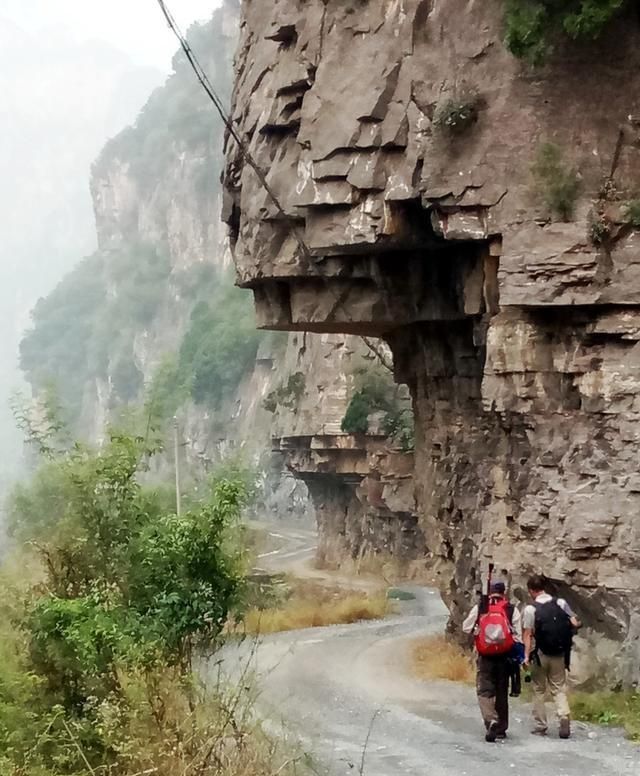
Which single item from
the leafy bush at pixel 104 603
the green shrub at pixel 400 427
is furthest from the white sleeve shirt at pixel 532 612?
the green shrub at pixel 400 427

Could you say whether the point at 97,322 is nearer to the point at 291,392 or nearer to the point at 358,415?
the point at 291,392

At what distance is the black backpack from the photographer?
9.24 metres

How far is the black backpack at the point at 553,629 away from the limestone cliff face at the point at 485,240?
6.20ft

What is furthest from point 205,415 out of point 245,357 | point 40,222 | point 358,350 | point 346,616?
point 40,222

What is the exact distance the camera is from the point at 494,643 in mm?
9117

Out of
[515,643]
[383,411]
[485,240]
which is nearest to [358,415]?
[383,411]

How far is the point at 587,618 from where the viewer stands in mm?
11523

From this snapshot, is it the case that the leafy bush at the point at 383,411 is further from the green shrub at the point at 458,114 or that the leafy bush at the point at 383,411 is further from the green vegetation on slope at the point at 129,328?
the green shrub at the point at 458,114

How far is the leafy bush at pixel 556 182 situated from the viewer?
458 inches

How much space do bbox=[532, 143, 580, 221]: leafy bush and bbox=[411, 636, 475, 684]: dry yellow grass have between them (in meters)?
6.12

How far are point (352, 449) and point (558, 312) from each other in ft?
65.2

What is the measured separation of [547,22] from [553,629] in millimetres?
6538

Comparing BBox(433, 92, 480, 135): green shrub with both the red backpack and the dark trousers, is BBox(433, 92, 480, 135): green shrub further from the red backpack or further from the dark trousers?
the dark trousers

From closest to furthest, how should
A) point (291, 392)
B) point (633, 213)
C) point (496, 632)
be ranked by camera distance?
point (496, 632), point (633, 213), point (291, 392)
